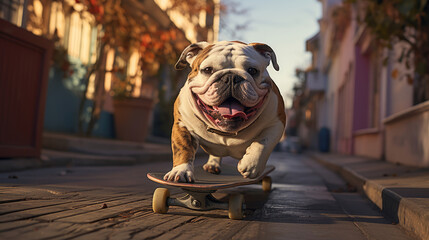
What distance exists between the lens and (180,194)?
4258mm

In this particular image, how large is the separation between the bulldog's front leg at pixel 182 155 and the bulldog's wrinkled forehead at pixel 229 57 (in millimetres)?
515

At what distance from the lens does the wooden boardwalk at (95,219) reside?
2338 millimetres

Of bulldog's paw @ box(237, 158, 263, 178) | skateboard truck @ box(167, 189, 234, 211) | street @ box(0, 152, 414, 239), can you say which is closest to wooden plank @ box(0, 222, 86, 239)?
street @ box(0, 152, 414, 239)

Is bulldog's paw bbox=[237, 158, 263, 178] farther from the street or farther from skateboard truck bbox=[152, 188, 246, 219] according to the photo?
the street

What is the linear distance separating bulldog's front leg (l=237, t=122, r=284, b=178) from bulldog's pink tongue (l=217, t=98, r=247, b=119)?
0.85 ft

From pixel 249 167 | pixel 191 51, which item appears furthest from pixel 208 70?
pixel 249 167

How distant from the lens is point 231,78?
3.09 m

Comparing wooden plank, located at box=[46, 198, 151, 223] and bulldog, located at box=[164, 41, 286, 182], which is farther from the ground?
bulldog, located at box=[164, 41, 286, 182]

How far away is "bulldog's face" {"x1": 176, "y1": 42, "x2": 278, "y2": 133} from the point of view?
10.2 ft

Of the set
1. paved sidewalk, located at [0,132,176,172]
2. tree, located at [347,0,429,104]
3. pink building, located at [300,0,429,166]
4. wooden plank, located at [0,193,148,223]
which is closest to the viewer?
wooden plank, located at [0,193,148,223]

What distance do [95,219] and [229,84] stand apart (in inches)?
46.9

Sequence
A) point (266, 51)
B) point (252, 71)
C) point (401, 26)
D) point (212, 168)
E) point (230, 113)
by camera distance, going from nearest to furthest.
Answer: point (230, 113) < point (252, 71) < point (266, 51) < point (212, 168) < point (401, 26)

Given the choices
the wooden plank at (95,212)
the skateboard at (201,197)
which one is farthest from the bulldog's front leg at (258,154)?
the wooden plank at (95,212)

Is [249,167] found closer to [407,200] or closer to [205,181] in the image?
[205,181]
